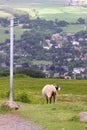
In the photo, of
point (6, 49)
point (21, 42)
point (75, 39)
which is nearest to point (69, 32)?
point (75, 39)

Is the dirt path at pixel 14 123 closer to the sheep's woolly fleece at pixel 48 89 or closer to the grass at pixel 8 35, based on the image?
the sheep's woolly fleece at pixel 48 89

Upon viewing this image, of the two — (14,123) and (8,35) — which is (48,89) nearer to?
(14,123)

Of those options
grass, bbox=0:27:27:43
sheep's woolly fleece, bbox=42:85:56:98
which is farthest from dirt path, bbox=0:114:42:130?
grass, bbox=0:27:27:43

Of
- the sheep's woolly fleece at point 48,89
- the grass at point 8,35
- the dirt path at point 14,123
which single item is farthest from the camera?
the grass at point 8,35

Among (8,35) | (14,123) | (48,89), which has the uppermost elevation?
(8,35)

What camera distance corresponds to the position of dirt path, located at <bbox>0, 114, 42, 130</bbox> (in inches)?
643

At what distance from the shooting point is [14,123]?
57.0 feet

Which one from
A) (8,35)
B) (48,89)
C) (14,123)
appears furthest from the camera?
(8,35)

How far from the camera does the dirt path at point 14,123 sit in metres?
16.3

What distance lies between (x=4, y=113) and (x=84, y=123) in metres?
4.06

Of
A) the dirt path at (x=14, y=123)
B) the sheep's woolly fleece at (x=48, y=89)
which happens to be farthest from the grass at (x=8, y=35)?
the dirt path at (x=14, y=123)

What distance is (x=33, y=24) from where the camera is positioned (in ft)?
648

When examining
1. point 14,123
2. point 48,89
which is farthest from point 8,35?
point 14,123

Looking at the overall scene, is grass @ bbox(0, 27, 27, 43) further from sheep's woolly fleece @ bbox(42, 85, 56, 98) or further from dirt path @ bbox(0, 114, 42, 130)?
dirt path @ bbox(0, 114, 42, 130)
